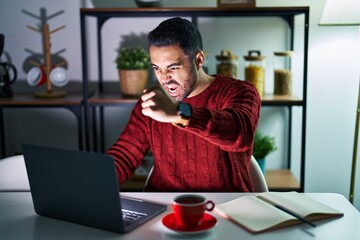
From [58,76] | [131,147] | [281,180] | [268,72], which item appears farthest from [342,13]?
[58,76]

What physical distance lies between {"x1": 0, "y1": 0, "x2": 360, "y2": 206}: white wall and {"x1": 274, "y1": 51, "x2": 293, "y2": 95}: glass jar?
0.55 feet

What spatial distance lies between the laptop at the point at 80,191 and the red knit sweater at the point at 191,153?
405 mm

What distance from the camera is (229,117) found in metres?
1.48

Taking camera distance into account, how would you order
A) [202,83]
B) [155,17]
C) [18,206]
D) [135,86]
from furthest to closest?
[155,17] < [135,86] < [202,83] < [18,206]

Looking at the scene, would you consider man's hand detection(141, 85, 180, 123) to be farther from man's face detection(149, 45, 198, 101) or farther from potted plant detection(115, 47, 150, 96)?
potted plant detection(115, 47, 150, 96)

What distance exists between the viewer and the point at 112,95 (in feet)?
9.45

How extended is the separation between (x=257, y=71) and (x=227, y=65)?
0.15 m

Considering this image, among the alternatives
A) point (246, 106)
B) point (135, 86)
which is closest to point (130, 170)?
point (246, 106)

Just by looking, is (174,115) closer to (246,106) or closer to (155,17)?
(246,106)

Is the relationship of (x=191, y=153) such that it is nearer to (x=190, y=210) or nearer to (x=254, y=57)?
(x=190, y=210)

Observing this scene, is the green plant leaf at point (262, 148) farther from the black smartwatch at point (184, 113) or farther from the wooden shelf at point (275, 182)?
the black smartwatch at point (184, 113)

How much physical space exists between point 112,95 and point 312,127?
1128 mm

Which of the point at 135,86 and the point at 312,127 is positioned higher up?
the point at 135,86

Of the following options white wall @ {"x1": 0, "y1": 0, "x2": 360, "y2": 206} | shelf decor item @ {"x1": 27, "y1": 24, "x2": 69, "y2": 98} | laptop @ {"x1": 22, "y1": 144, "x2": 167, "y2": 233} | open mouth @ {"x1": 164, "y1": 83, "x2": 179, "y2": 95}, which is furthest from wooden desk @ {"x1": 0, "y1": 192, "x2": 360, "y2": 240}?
white wall @ {"x1": 0, "y1": 0, "x2": 360, "y2": 206}
